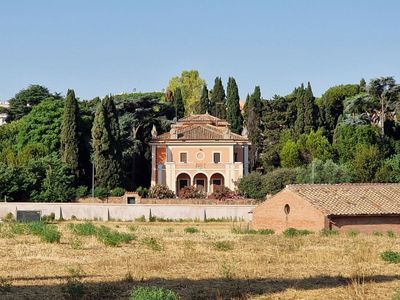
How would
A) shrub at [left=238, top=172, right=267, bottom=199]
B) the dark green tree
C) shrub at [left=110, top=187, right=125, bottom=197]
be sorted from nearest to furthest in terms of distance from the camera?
shrub at [left=238, top=172, right=267, bottom=199], shrub at [left=110, top=187, right=125, bottom=197], the dark green tree

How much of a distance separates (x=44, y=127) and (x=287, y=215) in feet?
116

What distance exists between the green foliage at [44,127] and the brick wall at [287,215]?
1246 inches

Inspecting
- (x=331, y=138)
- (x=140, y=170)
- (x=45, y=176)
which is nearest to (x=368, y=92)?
(x=331, y=138)

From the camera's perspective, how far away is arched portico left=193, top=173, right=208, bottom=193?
71.2 meters

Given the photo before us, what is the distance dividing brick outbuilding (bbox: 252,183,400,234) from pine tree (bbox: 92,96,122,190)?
895 inches

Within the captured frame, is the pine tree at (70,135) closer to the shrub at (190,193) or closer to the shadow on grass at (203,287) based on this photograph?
the shrub at (190,193)

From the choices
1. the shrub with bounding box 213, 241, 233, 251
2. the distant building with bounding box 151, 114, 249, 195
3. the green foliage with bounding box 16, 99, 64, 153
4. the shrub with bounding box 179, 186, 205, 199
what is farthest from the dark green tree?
the shrub with bounding box 213, 241, 233, 251

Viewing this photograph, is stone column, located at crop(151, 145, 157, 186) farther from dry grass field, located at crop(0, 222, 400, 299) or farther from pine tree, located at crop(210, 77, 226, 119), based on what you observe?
dry grass field, located at crop(0, 222, 400, 299)

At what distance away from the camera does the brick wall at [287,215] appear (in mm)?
41094

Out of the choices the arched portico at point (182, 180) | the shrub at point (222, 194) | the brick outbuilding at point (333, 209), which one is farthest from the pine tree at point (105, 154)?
the brick outbuilding at point (333, 209)

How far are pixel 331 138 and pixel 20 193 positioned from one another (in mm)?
34579

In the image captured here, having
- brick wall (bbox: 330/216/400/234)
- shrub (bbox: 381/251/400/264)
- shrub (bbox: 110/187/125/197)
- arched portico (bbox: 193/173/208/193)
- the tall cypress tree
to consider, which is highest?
the tall cypress tree

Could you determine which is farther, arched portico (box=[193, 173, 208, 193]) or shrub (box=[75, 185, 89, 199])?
arched portico (box=[193, 173, 208, 193])

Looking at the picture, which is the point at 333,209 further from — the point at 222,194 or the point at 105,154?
the point at 105,154
